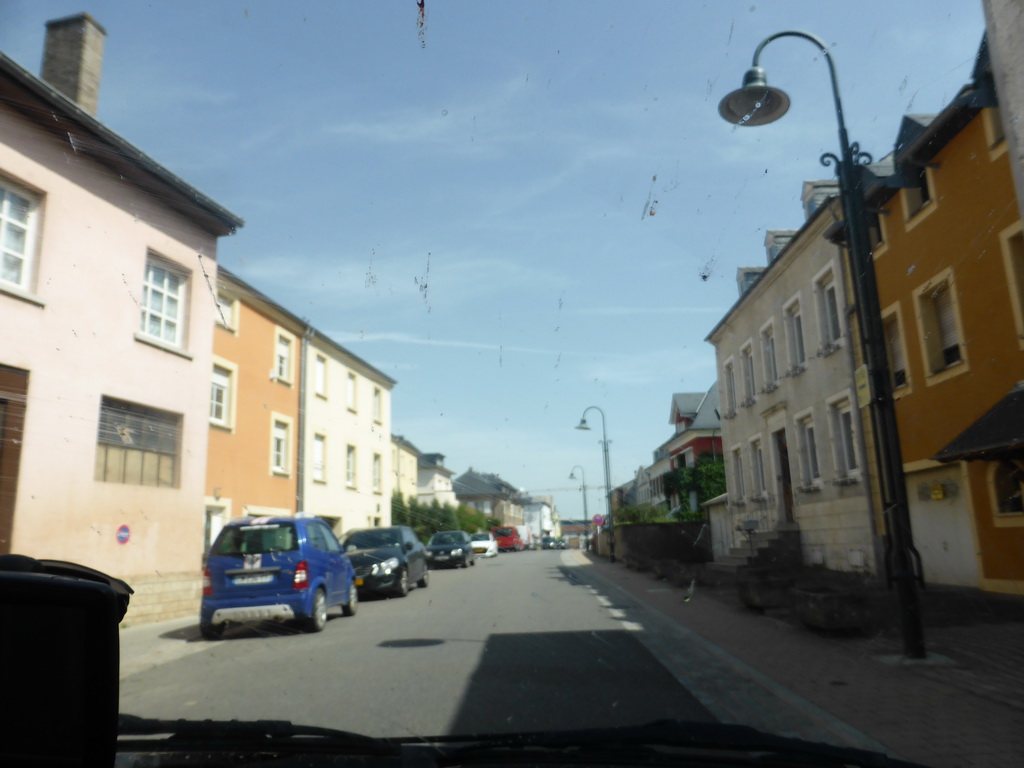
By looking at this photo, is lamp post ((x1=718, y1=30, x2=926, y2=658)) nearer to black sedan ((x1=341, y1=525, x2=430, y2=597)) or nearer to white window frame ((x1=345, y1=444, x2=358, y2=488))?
white window frame ((x1=345, y1=444, x2=358, y2=488))

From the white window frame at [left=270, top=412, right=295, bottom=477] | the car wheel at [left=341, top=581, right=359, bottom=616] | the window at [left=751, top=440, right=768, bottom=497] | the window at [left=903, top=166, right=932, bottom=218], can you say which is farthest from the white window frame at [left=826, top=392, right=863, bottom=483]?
the white window frame at [left=270, top=412, right=295, bottom=477]

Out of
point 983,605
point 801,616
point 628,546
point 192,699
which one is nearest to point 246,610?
point 192,699

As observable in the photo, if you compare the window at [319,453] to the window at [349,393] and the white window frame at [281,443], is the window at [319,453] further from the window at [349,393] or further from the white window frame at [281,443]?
the window at [349,393]

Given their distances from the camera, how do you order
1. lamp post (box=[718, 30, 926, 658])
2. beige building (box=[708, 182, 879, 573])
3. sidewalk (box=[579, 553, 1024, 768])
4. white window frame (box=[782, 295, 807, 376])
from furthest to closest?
white window frame (box=[782, 295, 807, 376]) → beige building (box=[708, 182, 879, 573]) → lamp post (box=[718, 30, 926, 658]) → sidewalk (box=[579, 553, 1024, 768])

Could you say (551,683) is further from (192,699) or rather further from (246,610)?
(246,610)

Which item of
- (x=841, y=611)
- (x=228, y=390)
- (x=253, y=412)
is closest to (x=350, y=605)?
(x=253, y=412)

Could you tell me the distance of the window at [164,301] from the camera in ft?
18.3

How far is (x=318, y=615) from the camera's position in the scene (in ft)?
39.9

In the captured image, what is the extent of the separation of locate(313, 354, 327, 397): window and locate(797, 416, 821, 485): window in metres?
12.2

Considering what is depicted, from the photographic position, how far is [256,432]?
16828 millimetres

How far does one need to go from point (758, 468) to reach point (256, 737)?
25176 millimetres

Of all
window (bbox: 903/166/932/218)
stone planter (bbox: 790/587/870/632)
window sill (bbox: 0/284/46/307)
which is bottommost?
stone planter (bbox: 790/587/870/632)

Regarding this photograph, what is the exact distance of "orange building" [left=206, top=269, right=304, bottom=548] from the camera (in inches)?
604

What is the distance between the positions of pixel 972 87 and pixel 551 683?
418 inches
